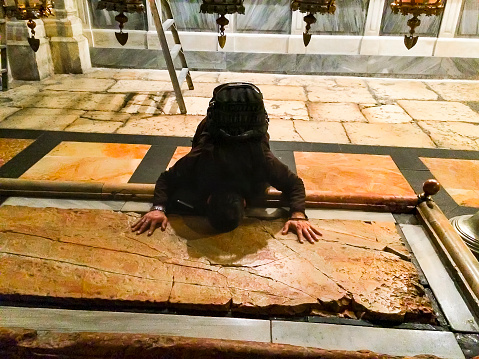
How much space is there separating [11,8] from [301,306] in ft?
9.43

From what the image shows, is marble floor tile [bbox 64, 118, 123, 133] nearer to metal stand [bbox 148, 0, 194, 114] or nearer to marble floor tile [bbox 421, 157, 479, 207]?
metal stand [bbox 148, 0, 194, 114]

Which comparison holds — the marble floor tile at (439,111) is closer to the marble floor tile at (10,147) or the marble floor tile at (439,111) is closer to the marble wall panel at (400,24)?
the marble wall panel at (400,24)

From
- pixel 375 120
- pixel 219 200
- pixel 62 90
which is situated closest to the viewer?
pixel 219 200

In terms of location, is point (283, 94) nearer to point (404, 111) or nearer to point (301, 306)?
point (404, 111)

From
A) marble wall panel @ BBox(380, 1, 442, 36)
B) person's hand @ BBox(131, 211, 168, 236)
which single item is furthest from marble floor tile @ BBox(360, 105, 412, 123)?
person's hand @ BBox(131, 211, 168, 236)

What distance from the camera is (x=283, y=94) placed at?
577 cm

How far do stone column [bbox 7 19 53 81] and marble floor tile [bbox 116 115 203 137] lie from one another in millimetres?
2260

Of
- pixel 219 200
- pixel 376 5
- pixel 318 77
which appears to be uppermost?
pixel 376 5

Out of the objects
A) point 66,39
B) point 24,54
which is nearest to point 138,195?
point 24,54

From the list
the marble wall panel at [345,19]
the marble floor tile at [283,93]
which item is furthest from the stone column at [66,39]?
the marble wall panel at [345,19]

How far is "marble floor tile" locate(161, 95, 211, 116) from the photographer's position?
196 inches

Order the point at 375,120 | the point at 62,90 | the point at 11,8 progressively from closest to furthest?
the point at 11,8 → the point at 375,120 → the point at 62,90

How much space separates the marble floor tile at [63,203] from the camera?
9.12ft

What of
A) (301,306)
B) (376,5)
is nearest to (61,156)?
(301,306)
